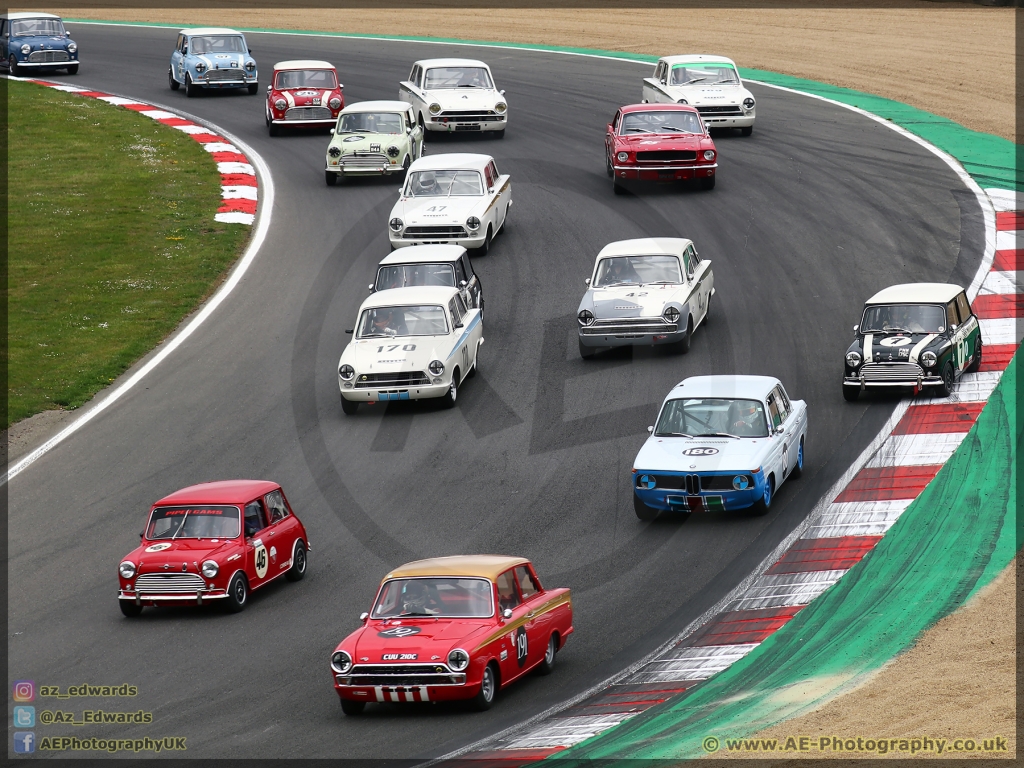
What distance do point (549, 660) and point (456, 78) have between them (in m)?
22.1

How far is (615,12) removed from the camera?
164ft

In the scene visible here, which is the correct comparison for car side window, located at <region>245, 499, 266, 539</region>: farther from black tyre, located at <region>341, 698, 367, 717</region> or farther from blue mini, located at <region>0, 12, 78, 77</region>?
blue mini, located at <region>0, 12, 78, 77</region>

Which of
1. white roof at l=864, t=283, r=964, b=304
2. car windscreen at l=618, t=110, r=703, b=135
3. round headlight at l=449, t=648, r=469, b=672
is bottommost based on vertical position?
round headlight at l=449, t=648, r=469, b=672

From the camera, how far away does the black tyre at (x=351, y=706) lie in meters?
11.8

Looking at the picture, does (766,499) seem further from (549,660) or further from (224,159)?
(224,159)

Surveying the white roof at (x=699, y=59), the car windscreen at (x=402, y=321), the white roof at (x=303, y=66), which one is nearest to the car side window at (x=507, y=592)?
the car windscreen at (x=402, y=321)

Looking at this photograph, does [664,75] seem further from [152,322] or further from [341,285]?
[152,322]

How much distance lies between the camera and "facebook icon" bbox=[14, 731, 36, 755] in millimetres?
11266

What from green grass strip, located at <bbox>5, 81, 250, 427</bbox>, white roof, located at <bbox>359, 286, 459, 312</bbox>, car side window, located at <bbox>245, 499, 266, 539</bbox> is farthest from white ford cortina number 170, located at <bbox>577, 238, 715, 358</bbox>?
green grass strip, located at <bbox>5, 81, 250, 427</bbox>

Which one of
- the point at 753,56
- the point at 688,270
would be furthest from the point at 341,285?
the point at 753,56

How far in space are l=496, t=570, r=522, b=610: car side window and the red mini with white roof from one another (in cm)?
2248

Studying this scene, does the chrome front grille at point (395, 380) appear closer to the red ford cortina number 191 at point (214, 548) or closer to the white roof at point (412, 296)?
the white roof at point (412, 296)

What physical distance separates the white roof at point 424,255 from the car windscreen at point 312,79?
11.4m

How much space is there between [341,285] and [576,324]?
15.4 ft
